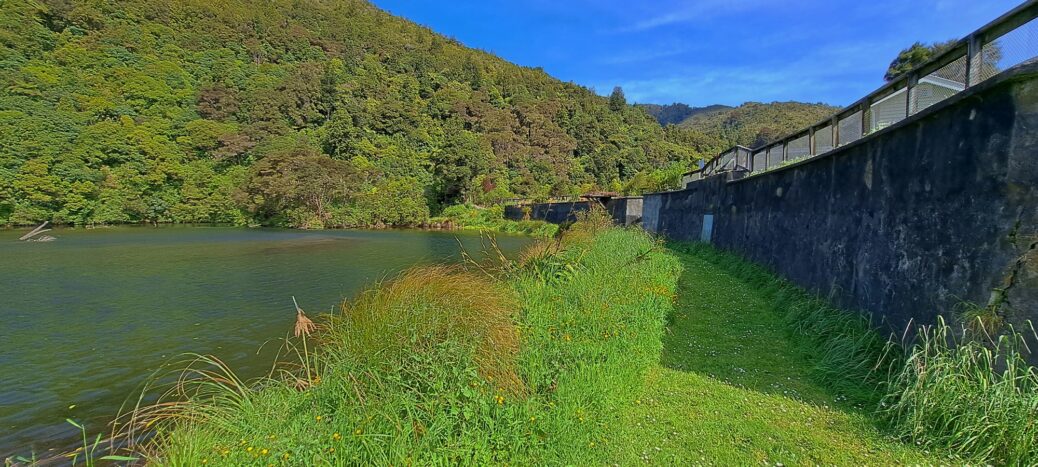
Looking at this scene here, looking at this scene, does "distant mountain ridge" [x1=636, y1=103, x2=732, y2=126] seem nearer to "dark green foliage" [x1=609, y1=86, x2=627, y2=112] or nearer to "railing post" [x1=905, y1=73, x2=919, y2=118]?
"dark green foliage" [x1=609, y1=86, x2=627, y2=112]

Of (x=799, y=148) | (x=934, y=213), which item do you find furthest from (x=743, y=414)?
(x=799, y=148)

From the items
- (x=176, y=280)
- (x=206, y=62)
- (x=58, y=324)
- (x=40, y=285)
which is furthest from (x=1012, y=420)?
(x=206, y=62)

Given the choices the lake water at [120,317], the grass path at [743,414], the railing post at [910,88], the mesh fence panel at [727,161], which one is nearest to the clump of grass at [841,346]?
the grass path at [743,414]

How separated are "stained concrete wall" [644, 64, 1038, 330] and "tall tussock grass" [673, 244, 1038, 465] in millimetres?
269

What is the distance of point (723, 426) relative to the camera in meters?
3.44

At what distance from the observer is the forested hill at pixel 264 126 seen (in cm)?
4359

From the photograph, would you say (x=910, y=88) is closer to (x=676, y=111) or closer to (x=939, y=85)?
(x=939, y=85)

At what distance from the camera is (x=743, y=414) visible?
3.65 metres

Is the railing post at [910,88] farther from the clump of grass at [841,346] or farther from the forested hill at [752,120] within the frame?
the forested hill at [752,120]

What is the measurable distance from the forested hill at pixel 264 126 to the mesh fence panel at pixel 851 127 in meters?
20.4

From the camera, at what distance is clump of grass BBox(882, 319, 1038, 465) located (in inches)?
111

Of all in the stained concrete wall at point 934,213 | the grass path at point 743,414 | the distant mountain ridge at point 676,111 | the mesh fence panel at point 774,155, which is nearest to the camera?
the grass path at point 743,414

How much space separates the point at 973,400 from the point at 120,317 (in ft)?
43.1

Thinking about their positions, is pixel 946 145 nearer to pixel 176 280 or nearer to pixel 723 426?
pixel 723 426
